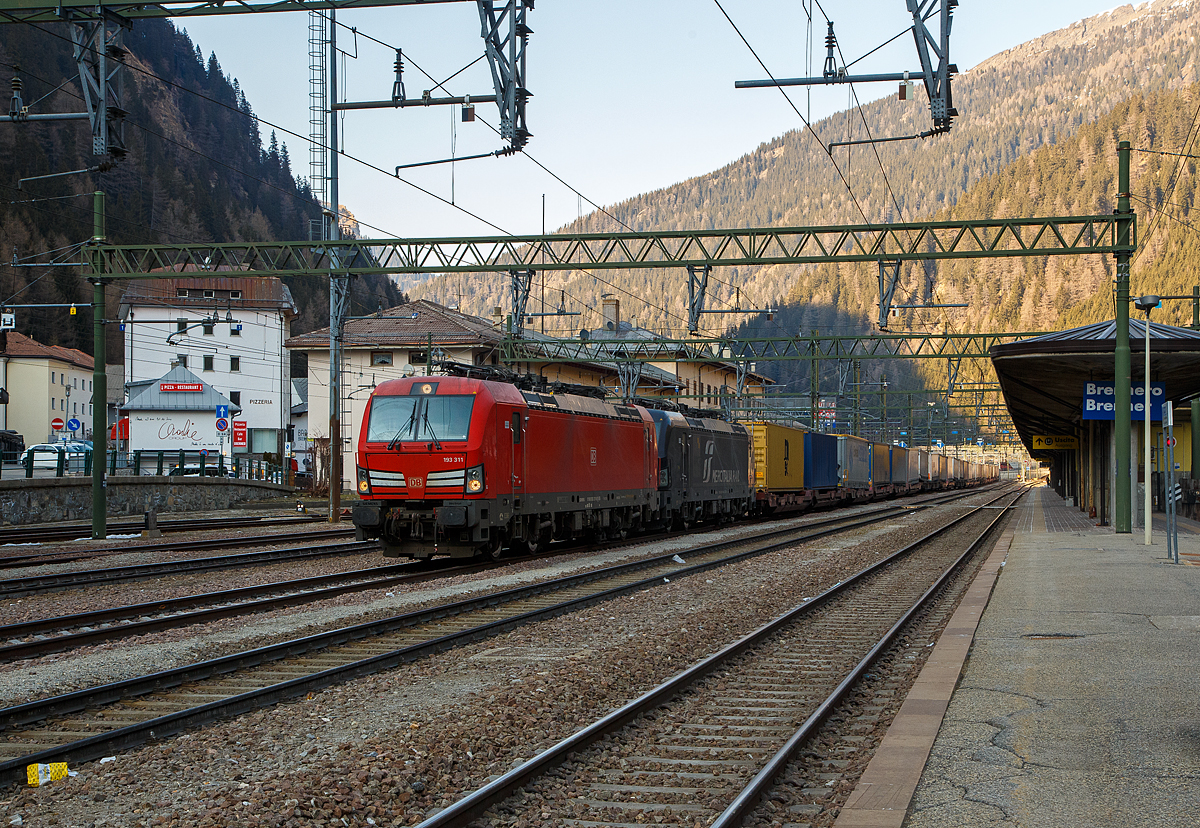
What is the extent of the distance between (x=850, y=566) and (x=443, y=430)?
7.61 metres

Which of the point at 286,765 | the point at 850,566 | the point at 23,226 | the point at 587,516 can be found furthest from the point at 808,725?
the point at 23,226

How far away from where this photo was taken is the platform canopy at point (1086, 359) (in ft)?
77.1

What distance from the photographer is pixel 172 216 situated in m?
120

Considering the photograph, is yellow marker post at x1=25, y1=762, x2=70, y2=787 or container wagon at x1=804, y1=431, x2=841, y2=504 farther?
container wagon at x1=804, y1=431, x2=841, y2=504

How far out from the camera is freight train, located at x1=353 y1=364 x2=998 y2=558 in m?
17.9

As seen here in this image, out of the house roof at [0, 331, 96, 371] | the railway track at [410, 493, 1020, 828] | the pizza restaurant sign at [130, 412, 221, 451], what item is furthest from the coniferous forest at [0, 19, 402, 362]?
the railway track at [410, 493, 1020, 828]

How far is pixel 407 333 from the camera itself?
195ft

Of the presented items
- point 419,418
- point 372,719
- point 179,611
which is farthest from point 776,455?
point 372,719

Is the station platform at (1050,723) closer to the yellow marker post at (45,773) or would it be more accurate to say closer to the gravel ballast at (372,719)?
the gravel ballast at (372,719)

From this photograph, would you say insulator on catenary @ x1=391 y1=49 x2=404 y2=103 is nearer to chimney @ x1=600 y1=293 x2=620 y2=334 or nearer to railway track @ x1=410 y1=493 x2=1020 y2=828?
railway track @ x1=410 y1=493 x2=1020 y2=828

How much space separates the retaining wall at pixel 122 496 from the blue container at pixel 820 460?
68.6 feet

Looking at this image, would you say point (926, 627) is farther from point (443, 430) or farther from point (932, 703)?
point (443, 430)

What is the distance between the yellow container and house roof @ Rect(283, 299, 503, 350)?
20.5 metres

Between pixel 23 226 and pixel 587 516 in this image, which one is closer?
pixel 587 516
